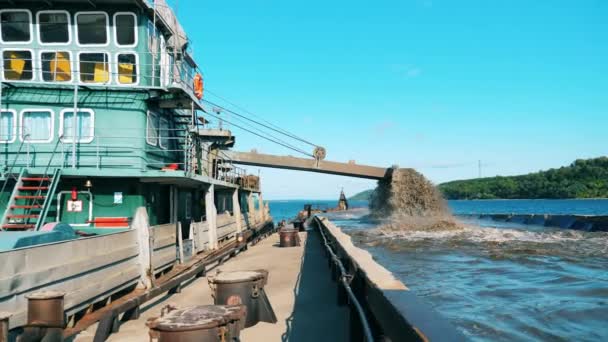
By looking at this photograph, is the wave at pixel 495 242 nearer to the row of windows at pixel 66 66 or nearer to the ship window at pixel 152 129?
the ship window at pixel 152 129

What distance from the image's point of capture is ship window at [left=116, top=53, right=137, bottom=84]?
546 inches

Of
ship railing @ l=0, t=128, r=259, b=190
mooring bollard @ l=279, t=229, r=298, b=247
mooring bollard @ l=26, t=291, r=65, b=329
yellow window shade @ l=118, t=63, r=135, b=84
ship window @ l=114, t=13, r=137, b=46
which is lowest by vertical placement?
mooring bollard @ l=279, t=229, r=298, b=247

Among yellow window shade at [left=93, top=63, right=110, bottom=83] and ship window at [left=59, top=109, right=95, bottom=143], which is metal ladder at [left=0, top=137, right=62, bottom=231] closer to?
ship window at [left=59, top=109, right=95, bottom=143]

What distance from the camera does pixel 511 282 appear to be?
12.6 m

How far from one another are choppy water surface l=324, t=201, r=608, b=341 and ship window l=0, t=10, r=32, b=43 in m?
12.2

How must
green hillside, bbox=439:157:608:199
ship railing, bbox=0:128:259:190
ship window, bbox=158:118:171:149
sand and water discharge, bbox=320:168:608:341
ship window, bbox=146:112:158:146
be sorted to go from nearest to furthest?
sand and water discharge, bbox=320:168:608:341, ship railing, bbox=0:128:259:190, ship window, bbox=146:112:158:146, ship window, bbox=158:118:171:149, green hillside, bbox=439:157:608:199

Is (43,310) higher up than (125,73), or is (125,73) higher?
(125,73)

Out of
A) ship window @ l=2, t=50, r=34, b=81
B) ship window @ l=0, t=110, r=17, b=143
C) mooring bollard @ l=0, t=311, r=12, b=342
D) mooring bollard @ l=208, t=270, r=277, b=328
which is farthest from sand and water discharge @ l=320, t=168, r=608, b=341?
ship window @ l=2, t=50, r=34, b=81

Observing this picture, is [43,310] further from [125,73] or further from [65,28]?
[65,28]

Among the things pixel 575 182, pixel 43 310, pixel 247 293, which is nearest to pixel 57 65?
pixel 43 310

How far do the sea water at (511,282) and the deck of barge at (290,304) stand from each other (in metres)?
2.06

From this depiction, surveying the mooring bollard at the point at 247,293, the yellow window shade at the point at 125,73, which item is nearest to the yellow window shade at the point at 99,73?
the yellow window shade at the point at 125,73

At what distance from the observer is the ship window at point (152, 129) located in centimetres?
1411

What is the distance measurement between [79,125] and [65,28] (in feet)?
9.03
